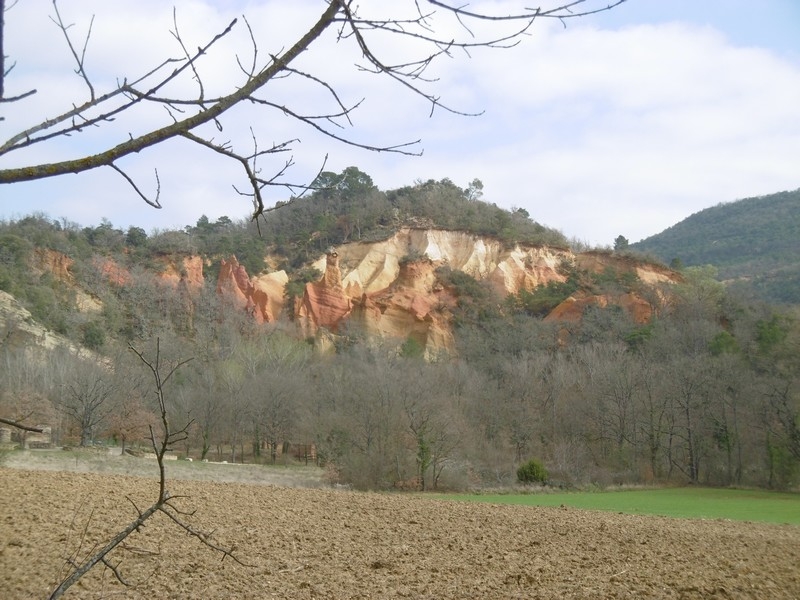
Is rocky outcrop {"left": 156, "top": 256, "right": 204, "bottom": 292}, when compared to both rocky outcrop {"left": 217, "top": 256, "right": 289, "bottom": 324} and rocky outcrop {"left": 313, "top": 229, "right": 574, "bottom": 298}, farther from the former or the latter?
rocky outcrop {"left": 313, "top": 229, "right": 574, "bottom": 298}

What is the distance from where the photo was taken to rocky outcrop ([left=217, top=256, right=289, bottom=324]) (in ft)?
225

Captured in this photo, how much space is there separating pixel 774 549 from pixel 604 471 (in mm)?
25626

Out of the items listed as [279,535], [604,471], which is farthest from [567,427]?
[279,535]

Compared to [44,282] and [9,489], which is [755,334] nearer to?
[9,489]

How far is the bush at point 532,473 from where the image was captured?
3678 centimetres

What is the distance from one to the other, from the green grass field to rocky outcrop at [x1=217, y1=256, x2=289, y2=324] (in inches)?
1582

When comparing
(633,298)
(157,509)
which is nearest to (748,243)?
(633,298)

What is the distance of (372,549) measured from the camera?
1355cm

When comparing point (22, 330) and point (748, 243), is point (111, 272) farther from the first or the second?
point (748, 243)

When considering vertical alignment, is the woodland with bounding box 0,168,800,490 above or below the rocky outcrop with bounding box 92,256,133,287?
below

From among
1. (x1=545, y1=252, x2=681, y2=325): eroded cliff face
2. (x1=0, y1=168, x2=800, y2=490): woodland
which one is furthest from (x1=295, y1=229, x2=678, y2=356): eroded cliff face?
(x1=0, y1=168, x2=800, y2=490): woodland

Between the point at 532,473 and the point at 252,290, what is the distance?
40518 millimetres

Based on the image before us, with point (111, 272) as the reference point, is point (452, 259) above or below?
above

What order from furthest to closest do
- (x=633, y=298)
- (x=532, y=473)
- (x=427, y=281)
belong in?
(x=427, y=281) < (x=633, y=298) < (x=532, y=473)
